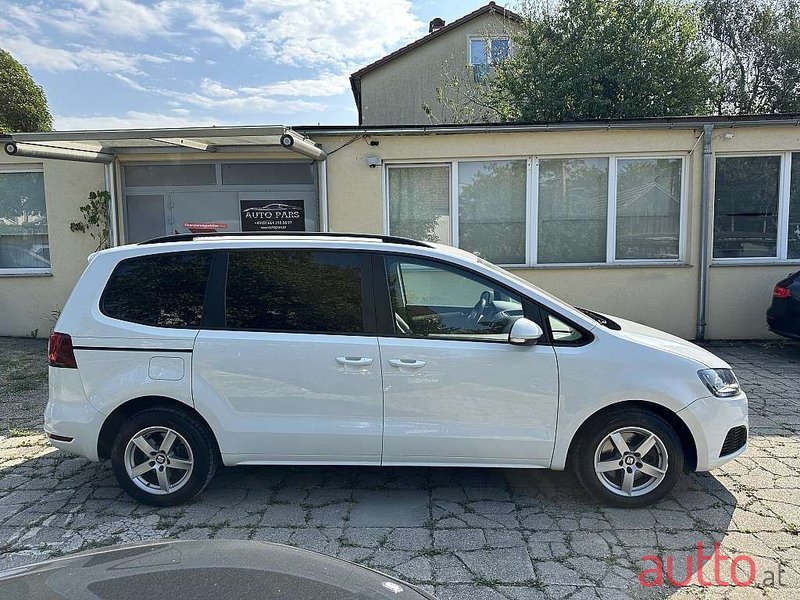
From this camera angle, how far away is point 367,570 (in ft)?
6.82

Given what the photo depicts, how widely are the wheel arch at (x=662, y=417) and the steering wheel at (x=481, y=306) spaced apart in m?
0.93

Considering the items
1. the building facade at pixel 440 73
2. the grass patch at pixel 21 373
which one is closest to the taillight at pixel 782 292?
the grass patch at pixel 21 373

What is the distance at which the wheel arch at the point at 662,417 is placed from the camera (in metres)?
3.77

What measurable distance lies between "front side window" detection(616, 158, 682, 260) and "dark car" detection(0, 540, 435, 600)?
8180 millimetres

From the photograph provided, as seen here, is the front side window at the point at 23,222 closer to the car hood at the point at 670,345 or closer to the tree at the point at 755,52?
the car hood at the point at 670,345

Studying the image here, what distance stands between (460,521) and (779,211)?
26.1 ft

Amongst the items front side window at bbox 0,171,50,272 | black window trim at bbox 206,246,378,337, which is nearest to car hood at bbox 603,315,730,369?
black window trim at bbox 206,246,378,337

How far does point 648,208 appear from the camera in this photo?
9133 millimetres

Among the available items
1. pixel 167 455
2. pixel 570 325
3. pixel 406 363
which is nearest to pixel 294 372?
pixel 406 363

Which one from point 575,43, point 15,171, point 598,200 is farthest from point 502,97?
point 15,171

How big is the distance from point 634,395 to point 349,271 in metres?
1.96

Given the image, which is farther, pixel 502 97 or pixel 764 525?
pixel 502 97

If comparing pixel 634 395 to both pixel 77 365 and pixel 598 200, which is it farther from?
pixel 598 200

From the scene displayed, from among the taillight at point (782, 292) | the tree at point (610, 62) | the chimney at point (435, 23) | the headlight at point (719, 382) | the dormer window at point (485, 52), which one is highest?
the chimney at point (435, 23)
